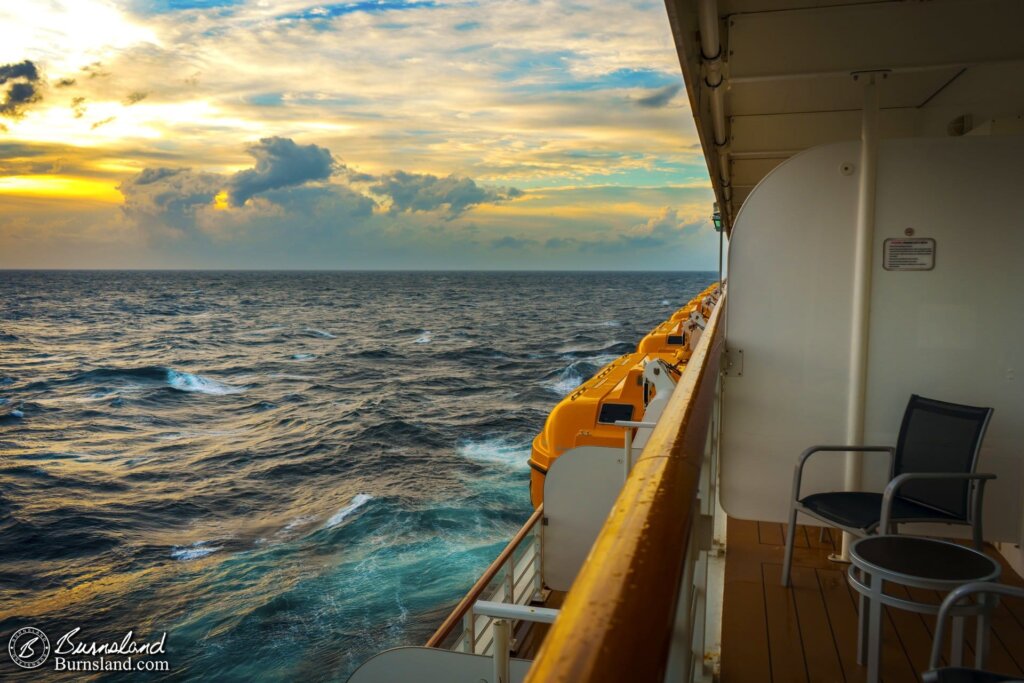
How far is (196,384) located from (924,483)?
36.1 meters

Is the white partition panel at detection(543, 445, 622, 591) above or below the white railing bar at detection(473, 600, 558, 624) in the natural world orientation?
below

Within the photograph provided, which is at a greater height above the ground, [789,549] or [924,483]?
[924,483]

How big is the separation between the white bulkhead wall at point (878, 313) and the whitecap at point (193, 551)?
11.8 metres

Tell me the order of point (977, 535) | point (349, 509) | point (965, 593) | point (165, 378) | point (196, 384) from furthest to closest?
1. point (165, 378)
2. point (196, 384)
3. point (349, 509)
4. point (977, 535)
5. point (965, 593)

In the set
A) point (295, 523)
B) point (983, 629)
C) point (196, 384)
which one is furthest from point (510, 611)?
point (196, 384)

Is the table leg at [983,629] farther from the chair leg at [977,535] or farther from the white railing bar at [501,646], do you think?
the white railing bar at [501,646]

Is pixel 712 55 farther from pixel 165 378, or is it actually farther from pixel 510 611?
pixel 165 378

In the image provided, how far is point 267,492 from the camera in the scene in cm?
1691

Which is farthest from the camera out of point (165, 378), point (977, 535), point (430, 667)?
point (165, 378)

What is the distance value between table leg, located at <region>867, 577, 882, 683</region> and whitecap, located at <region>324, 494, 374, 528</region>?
12760mm

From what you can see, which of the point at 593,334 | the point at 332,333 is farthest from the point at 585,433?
the point at 332,333

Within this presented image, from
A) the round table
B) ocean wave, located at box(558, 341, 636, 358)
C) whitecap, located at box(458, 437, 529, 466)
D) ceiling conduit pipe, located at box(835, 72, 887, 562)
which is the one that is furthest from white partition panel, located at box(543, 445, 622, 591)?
ocean wave, located at box(558, 341, 636, 358)

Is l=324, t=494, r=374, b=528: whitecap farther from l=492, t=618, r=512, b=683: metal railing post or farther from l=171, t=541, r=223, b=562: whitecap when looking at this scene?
l=492, t=618, r=512, b=683: metal railing post

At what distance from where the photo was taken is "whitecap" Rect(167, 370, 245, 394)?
33.3 m
